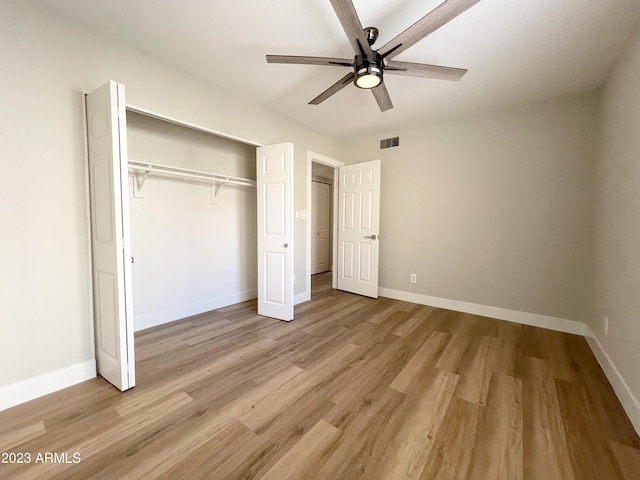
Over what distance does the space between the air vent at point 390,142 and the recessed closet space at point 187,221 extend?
206 centimetres

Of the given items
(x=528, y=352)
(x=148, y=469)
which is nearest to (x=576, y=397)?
(x=528, y=352)

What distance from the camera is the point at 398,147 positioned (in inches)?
159

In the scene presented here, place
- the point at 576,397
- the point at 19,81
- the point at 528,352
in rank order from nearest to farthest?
the point at 19,81, the point at 576,397, the point at 528,352

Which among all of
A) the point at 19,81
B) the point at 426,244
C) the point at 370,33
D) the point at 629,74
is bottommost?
the point at 426,244

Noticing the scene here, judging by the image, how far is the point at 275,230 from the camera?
3.16 meters

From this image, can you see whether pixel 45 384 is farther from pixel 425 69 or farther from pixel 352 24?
pixel 425 69

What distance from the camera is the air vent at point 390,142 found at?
4035 millimetres

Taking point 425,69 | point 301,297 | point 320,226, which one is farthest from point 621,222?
point 320,226

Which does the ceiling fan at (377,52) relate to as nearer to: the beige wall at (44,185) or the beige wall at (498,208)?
the beige wall at (44,185)

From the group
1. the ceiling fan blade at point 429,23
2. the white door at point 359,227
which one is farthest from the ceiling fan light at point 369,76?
the white door at point 359,227

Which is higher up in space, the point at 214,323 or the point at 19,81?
the point at 19,81

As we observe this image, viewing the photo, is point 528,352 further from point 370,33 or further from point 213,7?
point 213,7

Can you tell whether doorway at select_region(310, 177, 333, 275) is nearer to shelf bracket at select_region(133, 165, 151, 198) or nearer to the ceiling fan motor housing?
shelf bracket at select_region(133, 165, 151, 198)

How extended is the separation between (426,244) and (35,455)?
4111 millimetres
